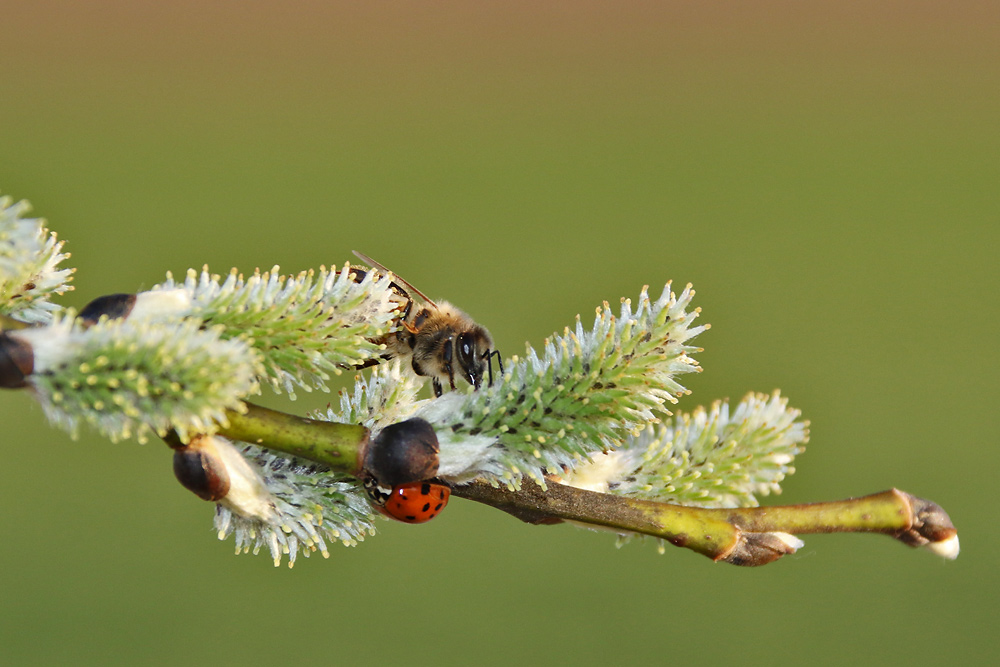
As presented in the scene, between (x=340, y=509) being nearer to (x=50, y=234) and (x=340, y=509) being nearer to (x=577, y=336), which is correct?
(x=577, y=336)

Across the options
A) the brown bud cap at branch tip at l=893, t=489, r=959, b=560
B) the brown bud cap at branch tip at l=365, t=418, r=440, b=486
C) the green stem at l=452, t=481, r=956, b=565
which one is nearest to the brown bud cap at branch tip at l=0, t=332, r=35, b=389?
the brown bud cap at branch tip at l=365, t=418, r=440, b=486

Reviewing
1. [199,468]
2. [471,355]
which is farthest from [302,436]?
[471,355]

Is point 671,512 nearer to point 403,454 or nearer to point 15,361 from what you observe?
point 403,454

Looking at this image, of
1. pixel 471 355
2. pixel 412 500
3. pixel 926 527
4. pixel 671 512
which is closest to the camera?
pixel 412 500

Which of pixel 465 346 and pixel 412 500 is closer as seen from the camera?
pixel 412 500

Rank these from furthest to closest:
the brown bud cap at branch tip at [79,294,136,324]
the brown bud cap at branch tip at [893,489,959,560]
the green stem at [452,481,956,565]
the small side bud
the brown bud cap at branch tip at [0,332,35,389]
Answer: the brown bud cap at branch tip at [893,489,959,560] → the small side bud → the green stem at [452,481,956,565] → the brown bud cap at branch tip at [79,294,136,324] → the brown bud cap at branch tip at [0,332,35,389]

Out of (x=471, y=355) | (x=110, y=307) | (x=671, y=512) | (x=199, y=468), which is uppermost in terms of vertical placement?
(x=471, y=355)

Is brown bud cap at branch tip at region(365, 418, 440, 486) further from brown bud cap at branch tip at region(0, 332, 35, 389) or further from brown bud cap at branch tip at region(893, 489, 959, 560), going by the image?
brown bud cap at branch tip at region(893, 489, 959, 560)
